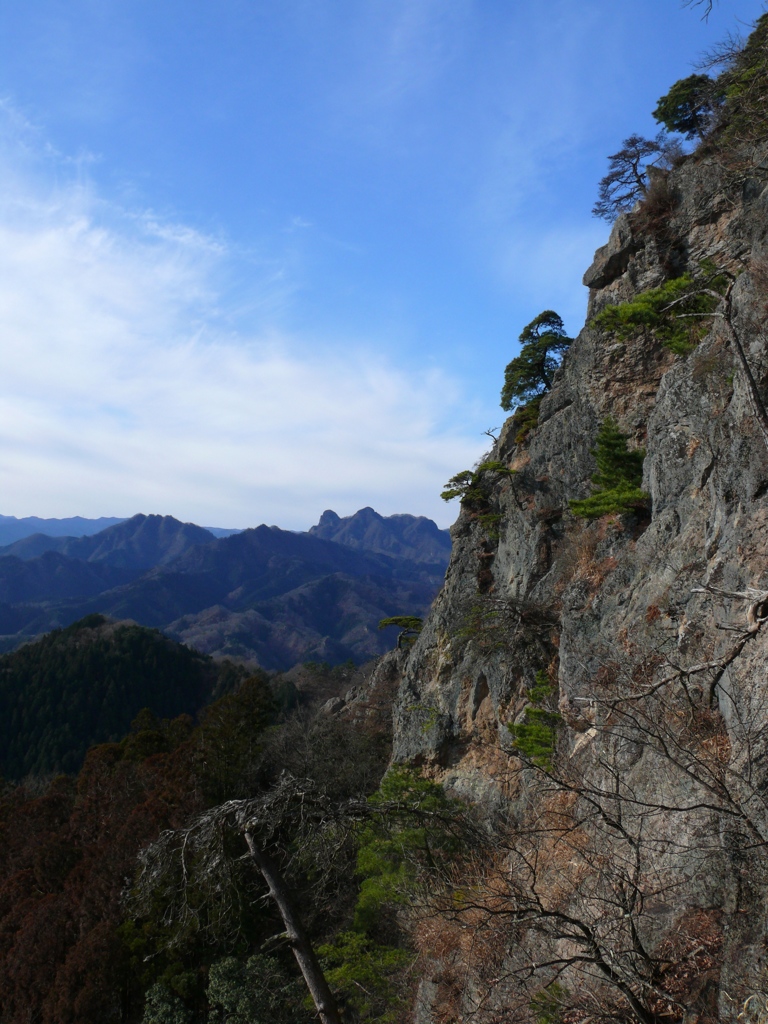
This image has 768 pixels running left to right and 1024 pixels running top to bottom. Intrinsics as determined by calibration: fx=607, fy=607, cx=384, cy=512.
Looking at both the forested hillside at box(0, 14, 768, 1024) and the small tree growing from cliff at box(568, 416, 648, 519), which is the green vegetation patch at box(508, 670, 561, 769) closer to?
the forested hillside at box(0, 14, 768, 1024)

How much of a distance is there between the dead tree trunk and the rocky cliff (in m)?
1.88

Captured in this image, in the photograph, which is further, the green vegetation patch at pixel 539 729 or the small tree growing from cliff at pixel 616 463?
the small tree growing from cliff at pixel 616 463

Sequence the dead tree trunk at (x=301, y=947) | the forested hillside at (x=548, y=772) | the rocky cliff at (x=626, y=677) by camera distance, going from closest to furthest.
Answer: the rocky cliff at (x=626, y=677), the forested hillside at (x=548, y=772), the dead tree trunk at (x=301, y=947)

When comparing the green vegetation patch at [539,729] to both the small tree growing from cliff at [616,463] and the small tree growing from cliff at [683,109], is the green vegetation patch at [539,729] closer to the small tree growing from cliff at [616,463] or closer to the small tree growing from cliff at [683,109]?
the small tree growing from cliff at [616,463]

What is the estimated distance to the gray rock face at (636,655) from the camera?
19.1 feet

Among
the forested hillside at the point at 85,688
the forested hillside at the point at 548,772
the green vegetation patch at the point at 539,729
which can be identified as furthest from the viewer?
the forested hillside at the point at 85,688

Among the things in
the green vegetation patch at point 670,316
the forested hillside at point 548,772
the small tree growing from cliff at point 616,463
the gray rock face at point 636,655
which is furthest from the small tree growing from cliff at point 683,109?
the small tree growing from cliff at point 616,463

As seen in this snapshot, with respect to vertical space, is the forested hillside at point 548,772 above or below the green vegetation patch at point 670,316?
below

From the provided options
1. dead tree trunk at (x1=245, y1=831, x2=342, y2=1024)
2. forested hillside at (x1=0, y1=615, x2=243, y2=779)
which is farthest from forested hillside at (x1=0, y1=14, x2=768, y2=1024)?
forested hillside at (x1=0, y1=615, x2=243, y2=779)

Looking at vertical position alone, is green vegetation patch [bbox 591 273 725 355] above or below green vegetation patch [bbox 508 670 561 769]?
above

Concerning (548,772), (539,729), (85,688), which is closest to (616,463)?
(539,729)

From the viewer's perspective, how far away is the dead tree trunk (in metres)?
7.31

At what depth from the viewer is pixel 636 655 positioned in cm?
1140

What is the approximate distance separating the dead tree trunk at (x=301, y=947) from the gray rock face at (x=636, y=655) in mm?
1736
